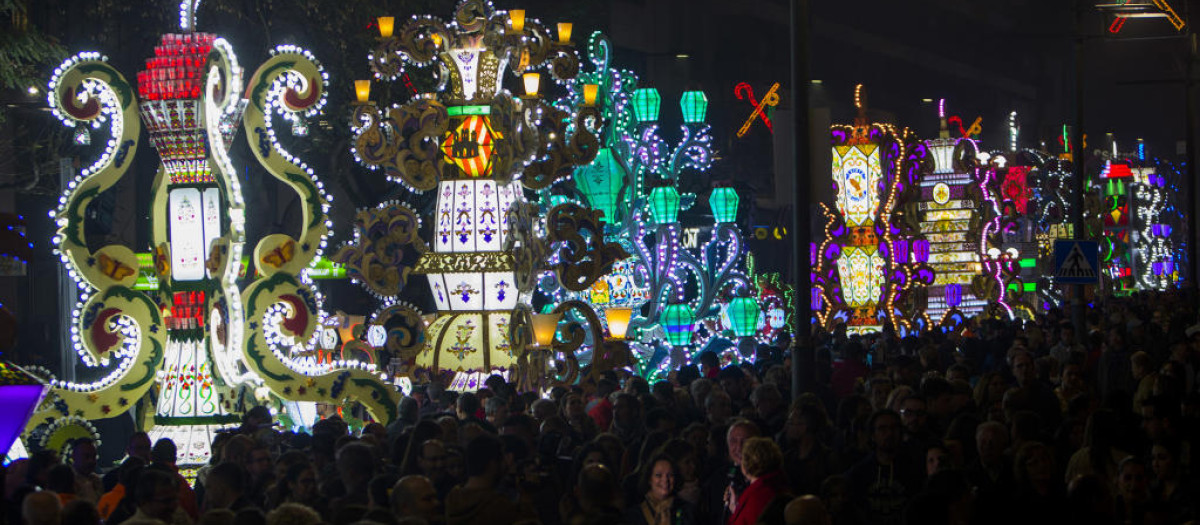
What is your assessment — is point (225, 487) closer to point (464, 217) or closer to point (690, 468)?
point (690, 468)

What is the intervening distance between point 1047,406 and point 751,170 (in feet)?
132

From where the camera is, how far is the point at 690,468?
9266 mm

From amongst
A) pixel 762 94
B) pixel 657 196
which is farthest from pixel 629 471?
pixel 762 94

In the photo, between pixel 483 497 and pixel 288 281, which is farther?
pixel 288 281

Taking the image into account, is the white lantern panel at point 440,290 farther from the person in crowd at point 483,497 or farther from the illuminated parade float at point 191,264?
the person in crowd at point 483,497

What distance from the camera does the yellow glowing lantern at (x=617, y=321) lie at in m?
23.0

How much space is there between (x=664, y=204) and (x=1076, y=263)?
584cm

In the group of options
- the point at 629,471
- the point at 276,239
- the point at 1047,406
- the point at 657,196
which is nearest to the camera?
the point at 629,471

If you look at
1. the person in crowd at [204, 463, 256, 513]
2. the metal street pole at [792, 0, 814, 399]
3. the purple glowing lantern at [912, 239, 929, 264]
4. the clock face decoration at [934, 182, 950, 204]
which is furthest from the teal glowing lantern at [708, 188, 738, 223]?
the person in crowd at [204, 463, 256, 513]

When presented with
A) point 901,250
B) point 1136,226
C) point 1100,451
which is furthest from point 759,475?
point 1136,226

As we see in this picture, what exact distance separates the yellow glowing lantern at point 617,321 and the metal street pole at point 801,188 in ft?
28.3

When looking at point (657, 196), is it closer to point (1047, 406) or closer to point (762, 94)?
point (1047, 406)

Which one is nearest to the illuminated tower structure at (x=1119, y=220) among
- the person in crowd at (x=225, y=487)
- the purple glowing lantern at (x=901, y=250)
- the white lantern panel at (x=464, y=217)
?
the purple glowing lantern at (x=901, y=250)

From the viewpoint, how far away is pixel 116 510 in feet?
32.0
